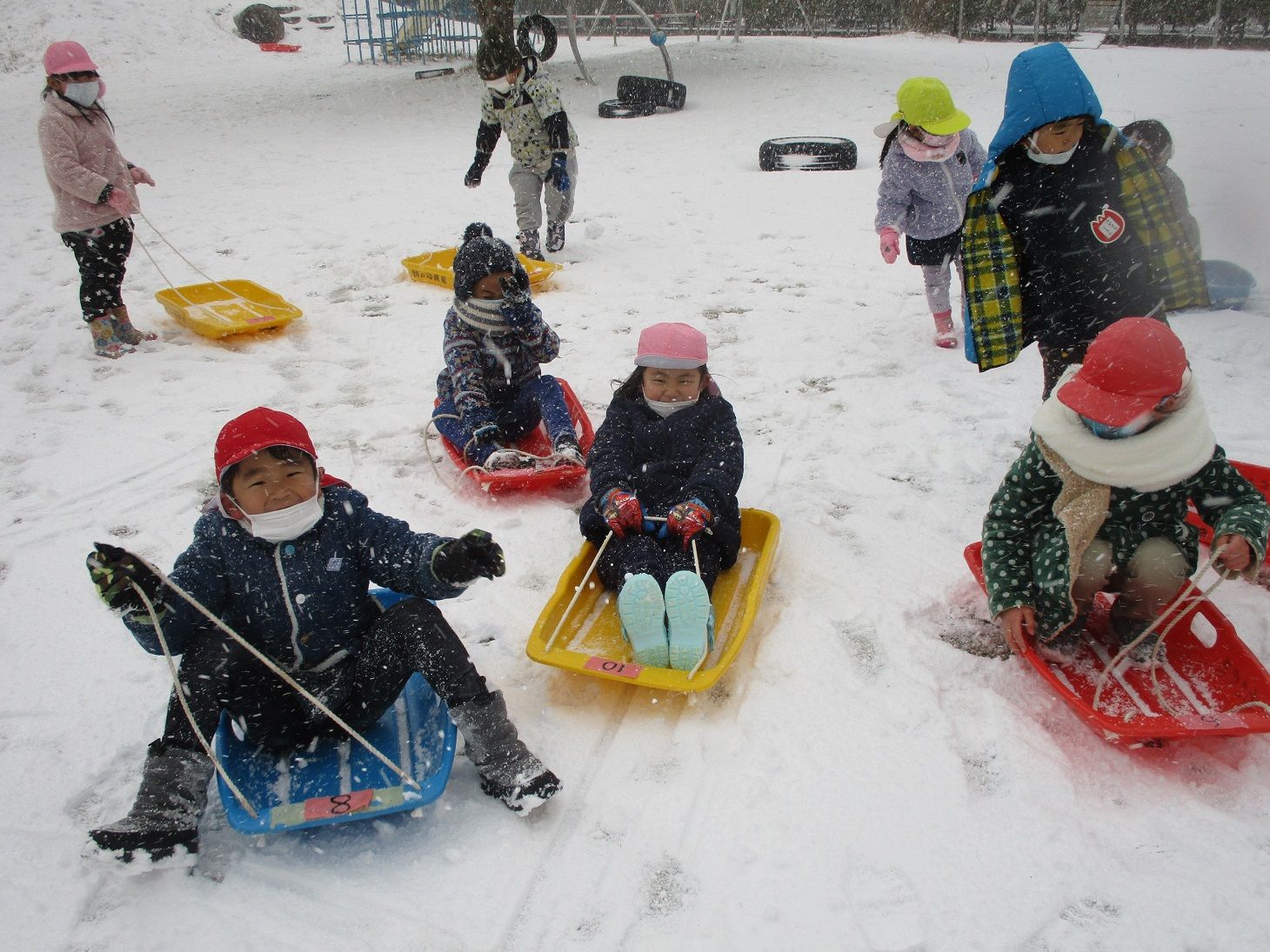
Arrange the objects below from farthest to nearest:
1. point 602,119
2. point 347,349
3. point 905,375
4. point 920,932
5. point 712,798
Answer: point 602,119 < point 347,349 < point 905,375 < point 712,798 < point 920,932

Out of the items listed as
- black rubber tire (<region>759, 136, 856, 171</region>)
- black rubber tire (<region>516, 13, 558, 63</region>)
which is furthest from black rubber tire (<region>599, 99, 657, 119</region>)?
black rubber tire (<region>759, 136, 856, 171</region>)

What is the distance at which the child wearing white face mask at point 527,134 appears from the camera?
237 inches

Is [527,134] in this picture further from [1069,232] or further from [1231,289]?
[1231,289]

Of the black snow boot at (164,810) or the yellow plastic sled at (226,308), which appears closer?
the black snow boot at (164,810)

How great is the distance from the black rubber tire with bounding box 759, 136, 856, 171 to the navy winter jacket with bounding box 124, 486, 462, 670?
24.4 ft

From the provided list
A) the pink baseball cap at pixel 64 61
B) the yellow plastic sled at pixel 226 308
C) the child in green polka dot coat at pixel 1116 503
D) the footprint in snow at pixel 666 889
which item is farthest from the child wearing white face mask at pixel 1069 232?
the pink baseball cap at pixel 64 61

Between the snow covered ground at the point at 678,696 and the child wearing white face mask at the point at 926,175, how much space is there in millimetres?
573

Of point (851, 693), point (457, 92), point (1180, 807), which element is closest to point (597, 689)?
point (851, 693)

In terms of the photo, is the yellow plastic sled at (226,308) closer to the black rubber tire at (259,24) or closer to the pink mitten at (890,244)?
the pink mitten at (890,244)

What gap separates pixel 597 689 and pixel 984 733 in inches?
41.2

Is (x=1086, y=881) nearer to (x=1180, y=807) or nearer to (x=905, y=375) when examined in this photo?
(x=1180, y=807)

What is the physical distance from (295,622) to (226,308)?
3.82 m

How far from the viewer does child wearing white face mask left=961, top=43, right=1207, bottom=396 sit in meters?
2.80

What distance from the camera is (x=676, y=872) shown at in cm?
197
